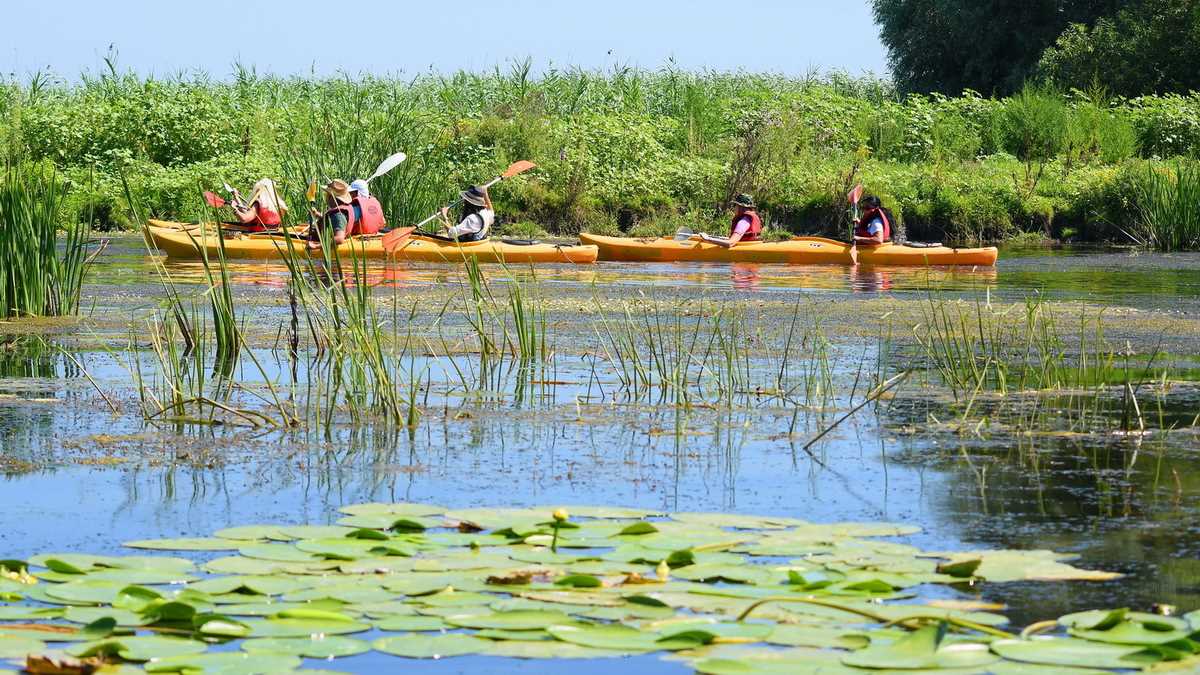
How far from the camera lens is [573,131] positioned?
25734 millimetres

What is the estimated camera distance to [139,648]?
3453mm

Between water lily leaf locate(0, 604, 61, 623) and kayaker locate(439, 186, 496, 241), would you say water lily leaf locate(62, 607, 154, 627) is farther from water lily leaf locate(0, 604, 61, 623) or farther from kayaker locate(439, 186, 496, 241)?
kayaker locate(439, 186, 496, 241)

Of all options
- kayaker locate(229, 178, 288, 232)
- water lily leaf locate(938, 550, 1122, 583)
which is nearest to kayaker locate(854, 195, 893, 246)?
kayaker locate(229, 178, 288, 232)

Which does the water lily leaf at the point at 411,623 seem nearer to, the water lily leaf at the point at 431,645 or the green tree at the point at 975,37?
the water lily leaf at the point at 431,645

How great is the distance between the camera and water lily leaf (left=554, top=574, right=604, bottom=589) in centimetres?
395

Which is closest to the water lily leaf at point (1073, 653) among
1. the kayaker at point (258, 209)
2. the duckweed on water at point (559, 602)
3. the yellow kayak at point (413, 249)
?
the duckweed on water at point (559, 602)

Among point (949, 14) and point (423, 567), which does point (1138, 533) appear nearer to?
point (423, 567)

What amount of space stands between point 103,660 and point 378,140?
1516 cm

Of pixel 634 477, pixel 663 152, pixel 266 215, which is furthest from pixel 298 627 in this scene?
pixel 663 152

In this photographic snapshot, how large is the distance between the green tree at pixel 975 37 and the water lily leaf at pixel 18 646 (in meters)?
34.2

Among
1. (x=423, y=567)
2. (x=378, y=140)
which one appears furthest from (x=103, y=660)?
(x=378, y=140)

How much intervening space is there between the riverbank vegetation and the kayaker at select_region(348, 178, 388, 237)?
480 centimetres

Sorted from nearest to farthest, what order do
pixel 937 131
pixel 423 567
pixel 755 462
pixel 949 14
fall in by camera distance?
pixel 423 567 < pixel 755 462 < pixel 937 131 < pixel 949 14

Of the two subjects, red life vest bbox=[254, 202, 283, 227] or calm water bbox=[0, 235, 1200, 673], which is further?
red life vest bbox=[254, 202, 283, 227]
